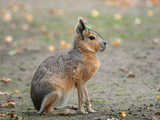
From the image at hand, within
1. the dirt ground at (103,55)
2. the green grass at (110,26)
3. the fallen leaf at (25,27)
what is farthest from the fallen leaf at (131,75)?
the fallen leaf at (25,27)

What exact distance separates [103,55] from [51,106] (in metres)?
4.05

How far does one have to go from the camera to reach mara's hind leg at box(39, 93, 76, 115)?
483cm

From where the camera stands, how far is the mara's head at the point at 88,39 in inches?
199

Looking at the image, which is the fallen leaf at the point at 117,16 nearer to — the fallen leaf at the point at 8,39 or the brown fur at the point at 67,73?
the fallen leaf at the point at 8,39

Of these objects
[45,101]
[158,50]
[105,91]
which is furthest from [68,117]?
[158,50]

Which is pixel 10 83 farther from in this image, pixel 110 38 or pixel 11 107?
pixel 110 38

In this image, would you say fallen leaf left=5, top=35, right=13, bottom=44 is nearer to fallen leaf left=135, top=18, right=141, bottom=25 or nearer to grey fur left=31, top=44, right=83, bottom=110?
fallen leaf left=135, top=18, right=141, bottom=25

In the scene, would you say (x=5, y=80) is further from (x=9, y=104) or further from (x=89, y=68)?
(x=89, y=68)

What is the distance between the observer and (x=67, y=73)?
4.95 m

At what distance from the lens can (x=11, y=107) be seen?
218 inches

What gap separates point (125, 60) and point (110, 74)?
986mm

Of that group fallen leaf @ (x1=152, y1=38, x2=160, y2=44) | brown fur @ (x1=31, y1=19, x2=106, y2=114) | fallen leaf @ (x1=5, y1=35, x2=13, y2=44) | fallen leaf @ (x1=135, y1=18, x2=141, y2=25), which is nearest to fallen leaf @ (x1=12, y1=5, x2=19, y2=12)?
fallen leaf @ (x1=5, y1=35, x2=13, y2=44)

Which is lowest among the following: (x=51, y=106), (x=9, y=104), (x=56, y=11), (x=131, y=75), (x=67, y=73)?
(x=51, y=106)

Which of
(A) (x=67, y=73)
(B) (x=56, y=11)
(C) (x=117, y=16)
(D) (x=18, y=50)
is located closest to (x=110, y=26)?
(C) (x=117, y=16)
